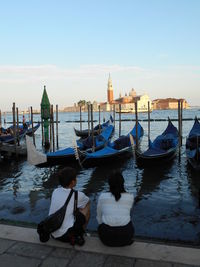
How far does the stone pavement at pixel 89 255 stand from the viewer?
7.97ft

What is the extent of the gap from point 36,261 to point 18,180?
6.49 meters

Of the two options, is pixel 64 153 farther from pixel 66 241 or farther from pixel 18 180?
pixel 66 241

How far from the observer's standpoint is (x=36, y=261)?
249 cm

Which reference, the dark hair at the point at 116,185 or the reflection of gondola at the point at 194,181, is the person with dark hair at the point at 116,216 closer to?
the dark hair at the point at 116,185

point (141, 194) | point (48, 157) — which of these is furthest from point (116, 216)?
point (48, 157)

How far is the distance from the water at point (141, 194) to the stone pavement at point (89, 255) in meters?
1.17

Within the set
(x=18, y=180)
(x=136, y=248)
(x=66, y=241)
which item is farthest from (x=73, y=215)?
(x=18, y=180)

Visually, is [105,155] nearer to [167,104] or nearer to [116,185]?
[116,185]

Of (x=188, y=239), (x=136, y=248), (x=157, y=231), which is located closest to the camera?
(x=136, y=248)

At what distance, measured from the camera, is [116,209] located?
9.11ft

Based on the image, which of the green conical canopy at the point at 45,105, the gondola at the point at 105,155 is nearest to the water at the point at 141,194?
the gondola at the point at 105,155

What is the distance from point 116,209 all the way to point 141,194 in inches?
163

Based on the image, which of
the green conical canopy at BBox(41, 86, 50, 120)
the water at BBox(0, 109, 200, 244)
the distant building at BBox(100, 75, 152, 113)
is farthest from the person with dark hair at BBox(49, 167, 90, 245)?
the distant building at BBox(100, 75, 152, 113)

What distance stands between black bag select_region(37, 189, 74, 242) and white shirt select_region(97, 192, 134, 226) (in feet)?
1.28
